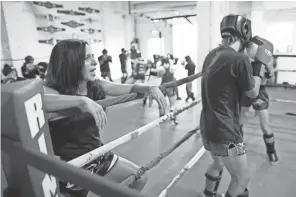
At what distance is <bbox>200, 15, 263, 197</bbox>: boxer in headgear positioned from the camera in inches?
54.1

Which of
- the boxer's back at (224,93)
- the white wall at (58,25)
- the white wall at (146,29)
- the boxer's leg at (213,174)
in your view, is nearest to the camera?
the boxer's back at (224,93)

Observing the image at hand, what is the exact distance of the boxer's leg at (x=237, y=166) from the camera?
144cm

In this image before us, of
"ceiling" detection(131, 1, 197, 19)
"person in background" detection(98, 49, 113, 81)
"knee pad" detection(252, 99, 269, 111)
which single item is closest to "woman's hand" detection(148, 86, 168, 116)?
"knee pad" detection(252, 99, 269, 111)

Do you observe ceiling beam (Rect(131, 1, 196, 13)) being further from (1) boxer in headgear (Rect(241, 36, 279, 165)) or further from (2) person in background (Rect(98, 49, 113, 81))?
(1) boxer in headgear (Rect(241, 36, 279, 165))

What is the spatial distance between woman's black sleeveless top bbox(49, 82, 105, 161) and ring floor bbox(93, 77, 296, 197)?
1144 mm

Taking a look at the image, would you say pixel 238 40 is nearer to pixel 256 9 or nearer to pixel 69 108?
pixel 69 108

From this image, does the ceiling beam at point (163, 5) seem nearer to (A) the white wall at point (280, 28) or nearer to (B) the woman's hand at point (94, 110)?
(A) the white wall at point (280, 28)

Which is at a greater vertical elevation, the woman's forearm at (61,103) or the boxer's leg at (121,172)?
the woman's forearm at (61,103)

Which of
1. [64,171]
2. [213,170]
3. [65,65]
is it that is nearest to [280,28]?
[213,170]

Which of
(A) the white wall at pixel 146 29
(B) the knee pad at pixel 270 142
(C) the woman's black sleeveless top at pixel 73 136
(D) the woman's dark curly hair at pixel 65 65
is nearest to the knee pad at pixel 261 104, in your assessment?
(B) the knee pad at pixel 270 142

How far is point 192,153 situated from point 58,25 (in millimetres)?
7391

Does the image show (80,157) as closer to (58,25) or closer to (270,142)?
(270,142)

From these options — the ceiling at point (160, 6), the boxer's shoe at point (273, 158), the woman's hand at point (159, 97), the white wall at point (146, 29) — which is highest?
the ceiling at point (160, 6)

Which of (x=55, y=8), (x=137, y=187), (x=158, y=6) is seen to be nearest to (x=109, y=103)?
(x=137, y=187)
